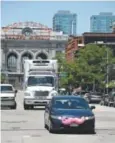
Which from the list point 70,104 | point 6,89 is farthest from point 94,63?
point 70,104

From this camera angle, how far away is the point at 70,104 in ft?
72.7

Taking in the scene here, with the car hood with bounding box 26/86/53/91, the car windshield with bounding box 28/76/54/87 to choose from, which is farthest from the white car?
the car windshield with bounding box 28/76/54/87

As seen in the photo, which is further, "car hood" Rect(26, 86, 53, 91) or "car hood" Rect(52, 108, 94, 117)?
"car hood" Rect(26, 86, 53, 91)

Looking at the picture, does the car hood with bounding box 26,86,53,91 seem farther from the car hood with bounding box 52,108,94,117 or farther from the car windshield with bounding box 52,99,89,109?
the car hood with bounding box 52,108,94,117

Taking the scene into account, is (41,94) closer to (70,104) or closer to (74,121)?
(70,104)

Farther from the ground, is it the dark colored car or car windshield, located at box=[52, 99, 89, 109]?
car windshield, located at box=[52, 99, 89, 109]

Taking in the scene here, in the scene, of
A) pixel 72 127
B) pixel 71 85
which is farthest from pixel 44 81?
pixel 71 85

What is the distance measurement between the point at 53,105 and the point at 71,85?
90.3 metres

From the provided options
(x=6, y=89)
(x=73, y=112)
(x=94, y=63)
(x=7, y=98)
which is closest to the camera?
(x=73, y=112)

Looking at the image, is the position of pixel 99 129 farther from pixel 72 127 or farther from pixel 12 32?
pixel 12 32

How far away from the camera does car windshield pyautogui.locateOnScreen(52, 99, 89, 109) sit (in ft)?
72.3

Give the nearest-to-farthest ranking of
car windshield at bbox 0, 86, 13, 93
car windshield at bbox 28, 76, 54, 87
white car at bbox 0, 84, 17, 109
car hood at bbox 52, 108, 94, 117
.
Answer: car hood at bbox 52, 108, 94, 117 < car windshield at bbox 28, 76, 54, 87 < white car at bbox 0, 84, 17, 109 < car windshield at bbox 0, 86, 13, 93

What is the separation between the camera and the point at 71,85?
11238 centimetres

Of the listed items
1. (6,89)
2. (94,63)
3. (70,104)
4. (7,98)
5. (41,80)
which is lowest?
(94,63)
